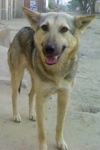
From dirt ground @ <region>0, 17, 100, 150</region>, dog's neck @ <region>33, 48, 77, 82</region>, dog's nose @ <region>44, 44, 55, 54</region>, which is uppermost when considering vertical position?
dog's nose @ <region>44, 44, 55, 54</region>

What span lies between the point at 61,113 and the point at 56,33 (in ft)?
3.85

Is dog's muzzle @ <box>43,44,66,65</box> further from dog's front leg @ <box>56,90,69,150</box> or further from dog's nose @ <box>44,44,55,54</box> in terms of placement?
dog's front leg @ <box>56,90,69,150</box>

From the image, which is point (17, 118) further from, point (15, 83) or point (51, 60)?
point (51, 60)

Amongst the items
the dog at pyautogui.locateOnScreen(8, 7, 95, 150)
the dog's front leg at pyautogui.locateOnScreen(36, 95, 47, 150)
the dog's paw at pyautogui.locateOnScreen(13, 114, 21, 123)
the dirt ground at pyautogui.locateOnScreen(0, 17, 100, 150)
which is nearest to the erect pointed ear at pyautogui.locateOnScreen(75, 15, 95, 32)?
the dog at pyautogui.locateOnScreen(8, 7, 95, 150)

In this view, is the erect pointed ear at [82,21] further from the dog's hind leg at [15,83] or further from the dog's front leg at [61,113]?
the dog's hind leg at [15,83]

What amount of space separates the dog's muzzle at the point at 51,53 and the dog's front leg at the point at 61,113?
0.55 metres

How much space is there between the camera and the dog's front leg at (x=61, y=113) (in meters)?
4.47

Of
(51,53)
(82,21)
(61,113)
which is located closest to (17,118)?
(61,113)

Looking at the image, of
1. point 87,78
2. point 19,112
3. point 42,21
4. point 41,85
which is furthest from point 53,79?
point 87,78

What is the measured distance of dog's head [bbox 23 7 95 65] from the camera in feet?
12.7

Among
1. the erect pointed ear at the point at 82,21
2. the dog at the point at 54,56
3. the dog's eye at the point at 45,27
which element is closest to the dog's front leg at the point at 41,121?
the dog at the point at 54,56

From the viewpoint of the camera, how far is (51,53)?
3.86m

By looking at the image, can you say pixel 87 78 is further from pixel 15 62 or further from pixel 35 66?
pixel 35 66

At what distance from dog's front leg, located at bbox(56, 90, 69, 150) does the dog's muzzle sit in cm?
55
